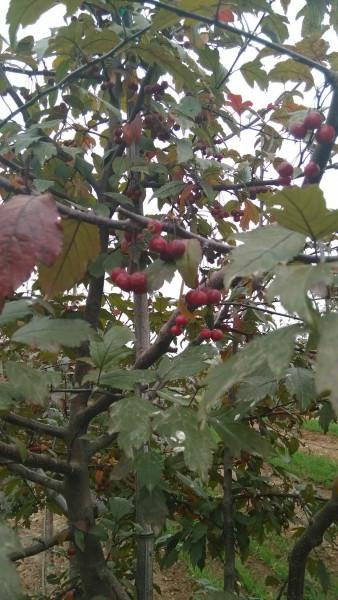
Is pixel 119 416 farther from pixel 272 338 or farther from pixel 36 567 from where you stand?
pixel 36 567

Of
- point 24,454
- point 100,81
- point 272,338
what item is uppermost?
point 100,81

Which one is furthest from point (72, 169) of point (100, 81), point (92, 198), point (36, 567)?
point (36, 567)

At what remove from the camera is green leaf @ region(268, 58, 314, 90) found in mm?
1299

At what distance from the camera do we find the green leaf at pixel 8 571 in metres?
0.67

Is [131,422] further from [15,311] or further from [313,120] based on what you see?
[313,120]

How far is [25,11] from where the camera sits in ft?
→ 3.32

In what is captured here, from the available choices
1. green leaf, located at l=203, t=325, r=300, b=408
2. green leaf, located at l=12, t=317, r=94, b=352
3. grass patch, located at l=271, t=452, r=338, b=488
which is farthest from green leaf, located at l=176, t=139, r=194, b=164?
grass patch, located at l=271, t=452, r=338, b=488

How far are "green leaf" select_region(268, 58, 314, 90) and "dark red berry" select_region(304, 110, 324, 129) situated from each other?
0.27m

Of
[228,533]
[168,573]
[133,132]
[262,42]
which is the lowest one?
[168,573]

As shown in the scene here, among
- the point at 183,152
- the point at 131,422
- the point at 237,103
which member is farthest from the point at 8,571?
the point at 237,103

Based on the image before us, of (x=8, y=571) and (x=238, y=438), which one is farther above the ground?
(x=238, y=438)

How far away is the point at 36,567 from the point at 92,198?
3.11m

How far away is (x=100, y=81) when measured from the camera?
192 cm

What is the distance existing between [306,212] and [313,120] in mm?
524
